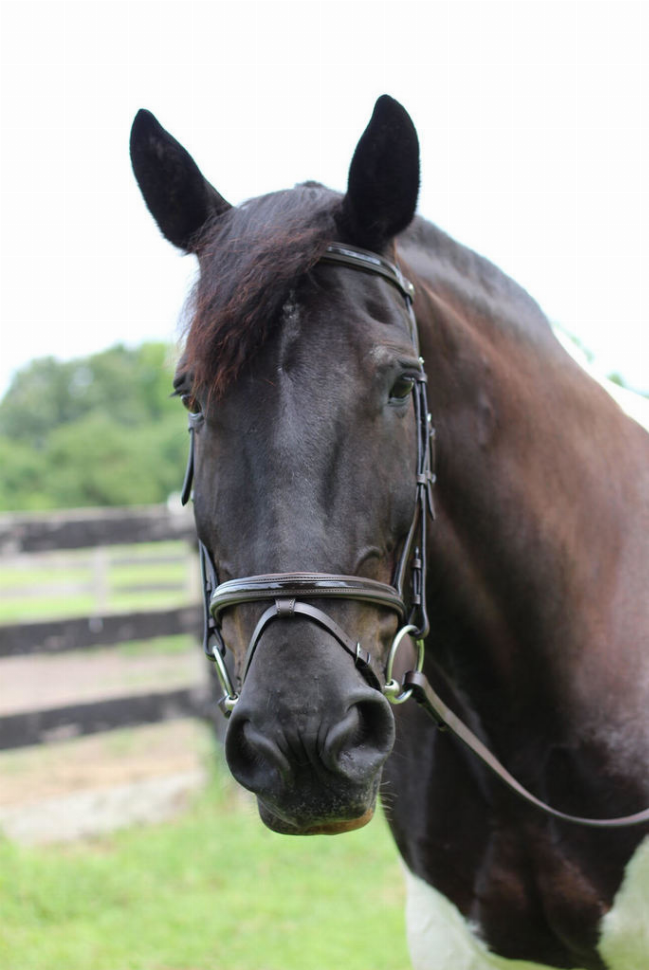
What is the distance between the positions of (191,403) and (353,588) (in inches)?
22.7

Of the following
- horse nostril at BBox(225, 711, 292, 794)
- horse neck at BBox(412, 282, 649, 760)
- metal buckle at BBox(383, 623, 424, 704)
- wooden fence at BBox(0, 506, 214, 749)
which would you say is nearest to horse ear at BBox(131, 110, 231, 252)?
horse neck at BBox(412, 282, 649, 760)

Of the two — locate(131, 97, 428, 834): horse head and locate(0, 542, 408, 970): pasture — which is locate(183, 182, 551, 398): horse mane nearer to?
locate(131, 97, 428, 834): horse head

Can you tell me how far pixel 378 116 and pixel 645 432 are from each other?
1.26 metres

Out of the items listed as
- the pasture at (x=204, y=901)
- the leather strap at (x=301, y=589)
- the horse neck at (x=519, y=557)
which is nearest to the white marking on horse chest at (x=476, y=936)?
the horse neck at (x=519, y=557)

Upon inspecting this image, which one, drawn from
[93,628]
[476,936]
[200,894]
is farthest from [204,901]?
[476,936]

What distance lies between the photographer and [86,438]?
25.6 m

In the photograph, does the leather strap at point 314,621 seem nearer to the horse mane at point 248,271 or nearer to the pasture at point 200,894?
the horse mane at point 248,271

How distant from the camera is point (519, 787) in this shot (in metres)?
2.11

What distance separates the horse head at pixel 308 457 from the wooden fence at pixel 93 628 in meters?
4.08

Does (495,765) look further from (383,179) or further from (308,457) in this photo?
(383,179)

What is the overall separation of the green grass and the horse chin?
2758 millimetres

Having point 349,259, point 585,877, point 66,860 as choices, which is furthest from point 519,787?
point 66,860

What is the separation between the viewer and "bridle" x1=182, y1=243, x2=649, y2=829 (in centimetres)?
158

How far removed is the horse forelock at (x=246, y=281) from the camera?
1.73 m
